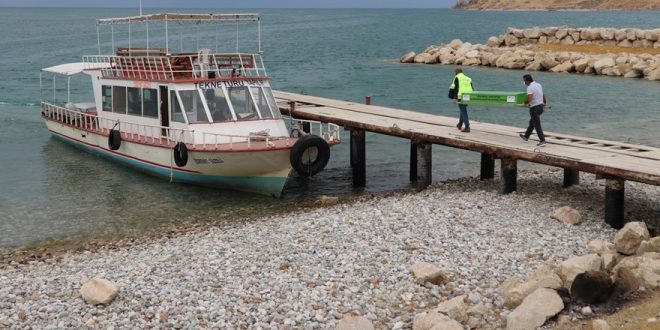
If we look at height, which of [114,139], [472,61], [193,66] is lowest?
[114,139]

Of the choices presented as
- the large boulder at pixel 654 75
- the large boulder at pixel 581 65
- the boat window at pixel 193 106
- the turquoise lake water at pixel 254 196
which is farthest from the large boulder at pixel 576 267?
the large boulder at pixel 581 65

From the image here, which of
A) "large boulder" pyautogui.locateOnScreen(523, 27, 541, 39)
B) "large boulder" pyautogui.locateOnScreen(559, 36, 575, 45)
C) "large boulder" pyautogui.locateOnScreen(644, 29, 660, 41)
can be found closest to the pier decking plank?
"large boulder" pyautogui.locateOnScreen(644, 29, 660, 41)

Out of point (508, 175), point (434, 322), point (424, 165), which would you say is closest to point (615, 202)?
point (508, 175)

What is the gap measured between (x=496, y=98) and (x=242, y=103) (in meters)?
7.96

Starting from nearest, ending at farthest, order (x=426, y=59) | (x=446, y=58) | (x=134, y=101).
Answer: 1. (x=134, y=101)
2. (x=446, y=58)
3. (x=426, y=59)

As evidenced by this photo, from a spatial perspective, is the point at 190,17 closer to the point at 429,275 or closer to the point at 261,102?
the point at 261,102

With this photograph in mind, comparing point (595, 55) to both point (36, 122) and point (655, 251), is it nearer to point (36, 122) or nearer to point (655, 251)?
point (36, 122)

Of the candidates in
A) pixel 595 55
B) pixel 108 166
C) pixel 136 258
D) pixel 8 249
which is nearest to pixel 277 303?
pixel 136 258

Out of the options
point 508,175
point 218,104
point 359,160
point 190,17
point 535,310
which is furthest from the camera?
point 359,160

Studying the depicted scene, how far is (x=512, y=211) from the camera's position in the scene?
17969 mm

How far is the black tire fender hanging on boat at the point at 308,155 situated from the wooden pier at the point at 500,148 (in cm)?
222

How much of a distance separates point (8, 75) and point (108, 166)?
38561 mm

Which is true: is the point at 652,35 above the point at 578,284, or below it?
above

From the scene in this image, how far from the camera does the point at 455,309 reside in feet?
37.6
